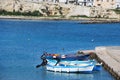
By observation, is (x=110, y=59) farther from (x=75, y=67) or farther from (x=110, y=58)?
(x=75, y=67)

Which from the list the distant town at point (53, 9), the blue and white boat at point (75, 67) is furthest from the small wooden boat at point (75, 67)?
the distant town at point (53, 9)

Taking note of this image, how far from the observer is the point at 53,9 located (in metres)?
148

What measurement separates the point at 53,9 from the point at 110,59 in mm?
101239

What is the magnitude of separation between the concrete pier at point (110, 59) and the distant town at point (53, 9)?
9377cm

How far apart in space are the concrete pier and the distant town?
93.8 metres

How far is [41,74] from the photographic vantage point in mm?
43062

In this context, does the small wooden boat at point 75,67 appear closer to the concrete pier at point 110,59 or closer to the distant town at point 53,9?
the concrete pier at point 110,59

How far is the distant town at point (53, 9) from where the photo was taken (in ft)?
484

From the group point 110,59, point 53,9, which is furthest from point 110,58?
point 53,9

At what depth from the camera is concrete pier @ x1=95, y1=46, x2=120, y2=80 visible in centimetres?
4132

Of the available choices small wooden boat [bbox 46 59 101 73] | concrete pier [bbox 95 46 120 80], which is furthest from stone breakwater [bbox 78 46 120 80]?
small wooden boat [bbox 46 59 101 73]

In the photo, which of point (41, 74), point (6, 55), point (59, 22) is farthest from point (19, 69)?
point (59, 22)

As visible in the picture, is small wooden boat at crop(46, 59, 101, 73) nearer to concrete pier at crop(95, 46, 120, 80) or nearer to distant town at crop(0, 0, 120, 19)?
concrete pier at crop(95, 46, 120, 80)

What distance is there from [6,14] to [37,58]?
102187mm
